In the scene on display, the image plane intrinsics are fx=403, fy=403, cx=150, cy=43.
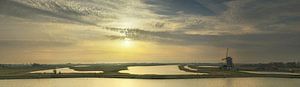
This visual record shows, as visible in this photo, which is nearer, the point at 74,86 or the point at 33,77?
the point at 74,86

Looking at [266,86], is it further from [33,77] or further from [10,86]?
[33,77]

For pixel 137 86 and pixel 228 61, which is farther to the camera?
pixel 228 61

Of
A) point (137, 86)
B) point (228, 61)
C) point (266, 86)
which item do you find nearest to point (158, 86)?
point (137, 86)

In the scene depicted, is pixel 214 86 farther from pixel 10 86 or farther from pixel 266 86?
pixel 10 86

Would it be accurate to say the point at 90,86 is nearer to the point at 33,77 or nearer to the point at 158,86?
the point at 158,86

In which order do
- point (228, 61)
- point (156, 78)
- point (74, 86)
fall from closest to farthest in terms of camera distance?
point (74, 86)
point (156, 78)
point (228, 61)

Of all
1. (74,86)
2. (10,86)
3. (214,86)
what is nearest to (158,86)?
(214,86)

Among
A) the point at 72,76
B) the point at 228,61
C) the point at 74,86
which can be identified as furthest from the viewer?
the point at 228,61

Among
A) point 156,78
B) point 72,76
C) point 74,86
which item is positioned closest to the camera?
point 74,86
